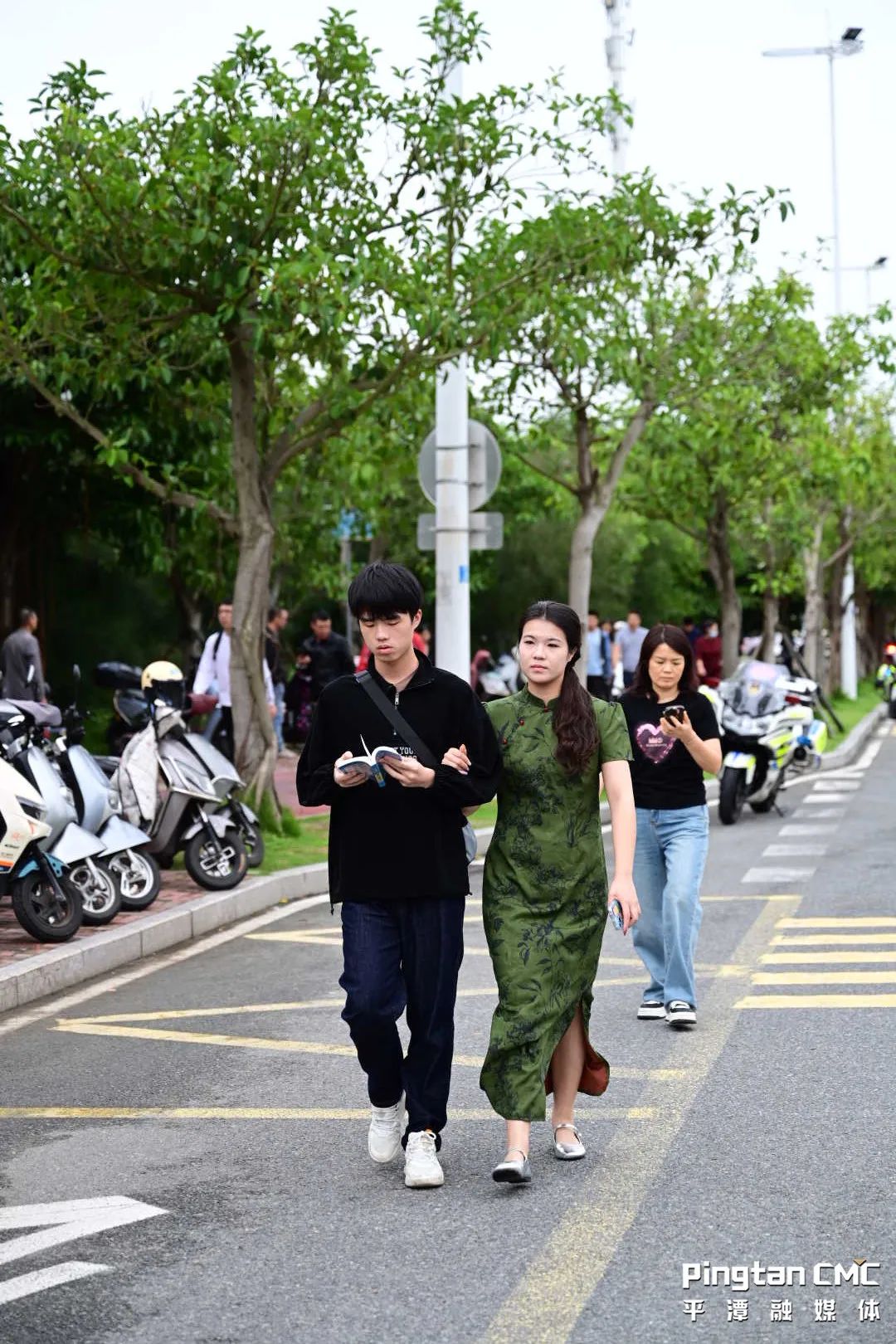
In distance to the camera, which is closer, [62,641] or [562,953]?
[562,953]

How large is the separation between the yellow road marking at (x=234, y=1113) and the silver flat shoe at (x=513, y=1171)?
0.88m

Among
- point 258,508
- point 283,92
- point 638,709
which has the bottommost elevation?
point 638,709

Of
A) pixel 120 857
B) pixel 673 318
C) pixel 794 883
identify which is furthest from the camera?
pixel 673 318

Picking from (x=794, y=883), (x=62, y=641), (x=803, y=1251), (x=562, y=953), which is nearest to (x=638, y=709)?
(x=562, y=953)

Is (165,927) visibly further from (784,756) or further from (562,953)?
A: (784,756)

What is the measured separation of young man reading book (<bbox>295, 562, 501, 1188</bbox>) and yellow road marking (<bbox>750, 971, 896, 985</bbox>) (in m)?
3.47

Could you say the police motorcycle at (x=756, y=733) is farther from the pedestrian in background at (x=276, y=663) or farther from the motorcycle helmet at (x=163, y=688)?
the motorcycle helmet at (x=163, y=688)

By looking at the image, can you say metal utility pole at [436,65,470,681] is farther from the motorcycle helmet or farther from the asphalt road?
the asphalt road

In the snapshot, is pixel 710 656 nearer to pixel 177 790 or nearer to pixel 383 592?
pixel 177 790

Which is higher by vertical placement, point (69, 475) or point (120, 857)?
point (69, 475)

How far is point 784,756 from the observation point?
16.9 meters

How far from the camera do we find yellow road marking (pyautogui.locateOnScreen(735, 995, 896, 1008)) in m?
7.97

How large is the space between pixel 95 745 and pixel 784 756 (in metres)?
12.3

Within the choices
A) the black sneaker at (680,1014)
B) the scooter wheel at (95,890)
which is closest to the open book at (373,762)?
the black sneaker at (680,1014)
